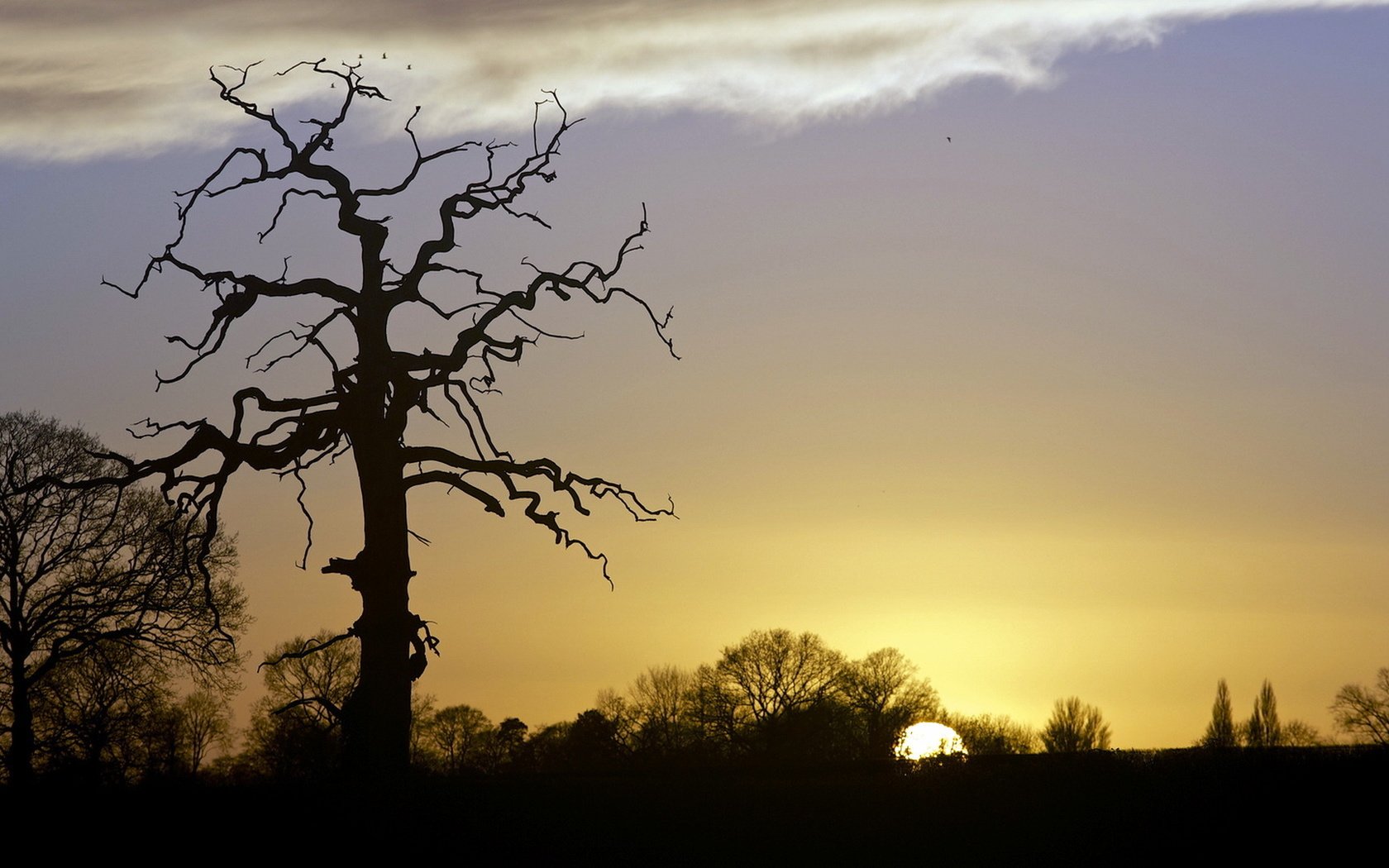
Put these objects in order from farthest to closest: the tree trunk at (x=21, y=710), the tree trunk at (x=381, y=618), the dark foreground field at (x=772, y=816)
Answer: the tree trunk at (x=21, y=710) → the tree trunk at (x=381, y=618) → the dark foreground field at (x=772, y=816)

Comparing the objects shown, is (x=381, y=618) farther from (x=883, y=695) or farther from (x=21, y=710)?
(x=883, y=695)

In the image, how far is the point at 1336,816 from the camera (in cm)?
1384

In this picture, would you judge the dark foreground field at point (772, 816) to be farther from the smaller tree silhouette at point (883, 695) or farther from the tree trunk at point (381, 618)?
the smaller tree silhouette at point (883, 695)

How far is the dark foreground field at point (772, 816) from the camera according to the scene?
13352 mm

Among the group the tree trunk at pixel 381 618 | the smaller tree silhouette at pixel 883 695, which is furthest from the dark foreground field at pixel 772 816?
the smaller tree silhouette at pixel 883 695

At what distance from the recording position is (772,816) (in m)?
14.3

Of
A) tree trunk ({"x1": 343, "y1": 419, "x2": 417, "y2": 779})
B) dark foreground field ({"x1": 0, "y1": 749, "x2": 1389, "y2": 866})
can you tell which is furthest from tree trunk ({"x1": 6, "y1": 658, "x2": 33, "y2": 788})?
dark foreground field ({"x1": 0, "y1": 749, "x2": 1389, "y2": 866})

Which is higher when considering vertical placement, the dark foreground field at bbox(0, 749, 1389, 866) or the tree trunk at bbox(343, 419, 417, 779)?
the tree trunk at bbox(343, 419, 417, 779)

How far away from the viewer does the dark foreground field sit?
43.8 feet

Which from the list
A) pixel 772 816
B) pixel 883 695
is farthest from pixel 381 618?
pixel 883 695

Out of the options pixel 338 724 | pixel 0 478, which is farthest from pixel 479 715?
pixel 338 724

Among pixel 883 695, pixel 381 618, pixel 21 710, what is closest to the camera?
pixel 381 618

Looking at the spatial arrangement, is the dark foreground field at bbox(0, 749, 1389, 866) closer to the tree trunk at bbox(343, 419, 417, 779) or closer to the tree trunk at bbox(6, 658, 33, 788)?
the tree trunk at bbox(343, 419, 417, 779)

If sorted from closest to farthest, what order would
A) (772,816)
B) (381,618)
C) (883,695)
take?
(772,816)
(381,618)
(883,695)
